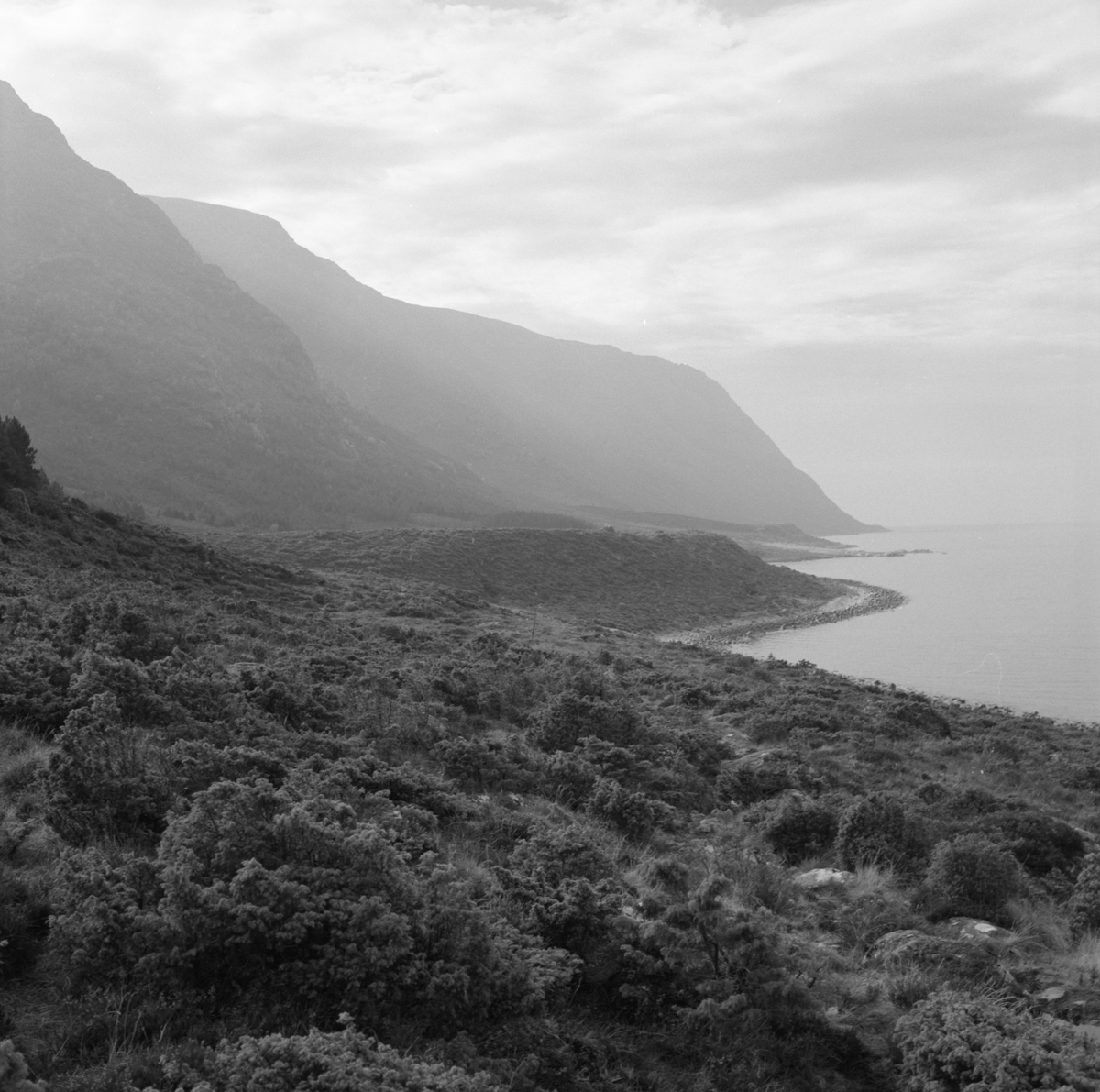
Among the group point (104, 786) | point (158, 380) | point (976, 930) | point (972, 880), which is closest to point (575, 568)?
point (972, 880)

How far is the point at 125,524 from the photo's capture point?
2897 centimetres

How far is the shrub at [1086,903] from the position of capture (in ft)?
23.9

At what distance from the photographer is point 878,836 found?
8.83 m

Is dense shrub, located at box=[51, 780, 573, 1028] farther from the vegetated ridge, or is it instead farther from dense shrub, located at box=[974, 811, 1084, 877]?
the vegetated ridge

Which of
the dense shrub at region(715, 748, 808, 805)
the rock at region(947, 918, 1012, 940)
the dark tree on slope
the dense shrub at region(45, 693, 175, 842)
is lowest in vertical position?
the dense shrub at region(715, 748, 808, 805)

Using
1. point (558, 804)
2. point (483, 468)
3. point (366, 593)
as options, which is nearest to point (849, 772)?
point (558, 804)

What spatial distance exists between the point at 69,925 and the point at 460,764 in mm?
5851

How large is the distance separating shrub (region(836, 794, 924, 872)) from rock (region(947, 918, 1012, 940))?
4.00 ft

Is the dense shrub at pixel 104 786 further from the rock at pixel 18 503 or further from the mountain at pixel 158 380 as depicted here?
the mountain at pixel 158 380

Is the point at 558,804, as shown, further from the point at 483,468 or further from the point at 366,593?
the point at 483,468

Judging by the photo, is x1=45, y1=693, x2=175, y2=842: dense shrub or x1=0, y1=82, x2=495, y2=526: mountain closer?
x1=45, y1=693, x2=175, y2=842: dense shrub

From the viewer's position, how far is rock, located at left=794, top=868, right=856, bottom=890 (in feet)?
25.9

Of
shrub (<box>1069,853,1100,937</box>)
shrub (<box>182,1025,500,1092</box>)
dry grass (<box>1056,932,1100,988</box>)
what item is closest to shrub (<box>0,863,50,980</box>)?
shrub (<box>182,1025,500,1092</box>)

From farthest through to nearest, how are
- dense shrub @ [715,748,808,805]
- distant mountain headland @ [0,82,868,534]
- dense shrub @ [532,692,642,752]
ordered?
distant mountain headland @ [0,82,868,534]
dense shrub @ [532,692,642,752]
dense shrub @ [715,748,808,805]
